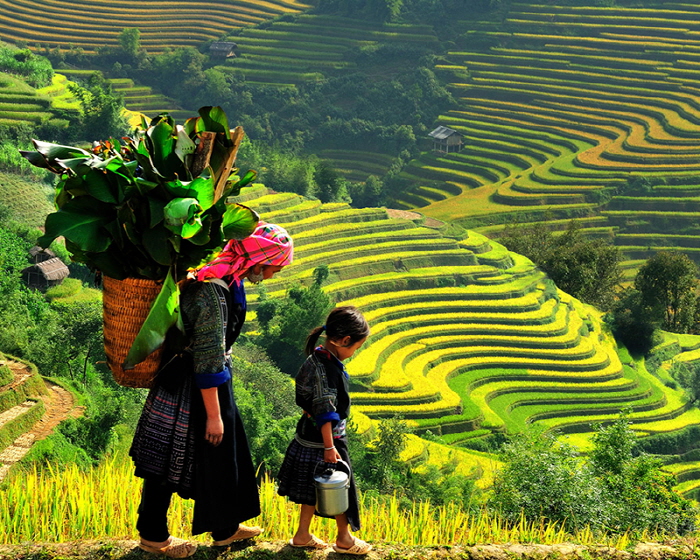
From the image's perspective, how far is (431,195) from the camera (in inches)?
2196

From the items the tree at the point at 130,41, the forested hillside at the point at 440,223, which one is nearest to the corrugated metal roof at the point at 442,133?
the forested hillside at the point at 440,223

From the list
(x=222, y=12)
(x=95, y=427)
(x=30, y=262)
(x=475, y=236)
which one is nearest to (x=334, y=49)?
(x=222, y=12)

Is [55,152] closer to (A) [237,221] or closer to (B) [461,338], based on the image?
(A) [237,221]

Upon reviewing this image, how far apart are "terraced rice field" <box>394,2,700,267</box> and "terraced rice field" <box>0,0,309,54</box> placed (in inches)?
796

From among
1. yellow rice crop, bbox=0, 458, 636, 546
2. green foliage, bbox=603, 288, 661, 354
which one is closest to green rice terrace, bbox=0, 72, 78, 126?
green foliage, bbox=603, 288, 661, 354

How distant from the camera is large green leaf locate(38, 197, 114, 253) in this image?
4391 millimetres

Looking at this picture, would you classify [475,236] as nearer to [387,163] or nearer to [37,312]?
[387,163]

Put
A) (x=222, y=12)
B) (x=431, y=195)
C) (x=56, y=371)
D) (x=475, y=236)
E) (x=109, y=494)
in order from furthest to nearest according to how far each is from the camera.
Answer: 1. (x=222, y=12)
2. (x=431, y=195)
3. (x=475, y=236)
4. (x=56, y=371)
5. (x=109, y=494)

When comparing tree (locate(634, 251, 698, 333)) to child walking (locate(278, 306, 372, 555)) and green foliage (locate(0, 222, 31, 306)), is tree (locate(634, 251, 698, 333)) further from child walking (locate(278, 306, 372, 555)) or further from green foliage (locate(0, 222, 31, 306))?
child walking (locate(278, 306, 372, 555))

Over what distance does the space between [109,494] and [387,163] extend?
56.9m

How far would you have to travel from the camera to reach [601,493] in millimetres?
8477

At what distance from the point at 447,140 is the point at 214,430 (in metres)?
56.4

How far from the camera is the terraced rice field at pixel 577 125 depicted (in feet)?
166

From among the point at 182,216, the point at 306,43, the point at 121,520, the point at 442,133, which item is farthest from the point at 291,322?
the point at 306,43
